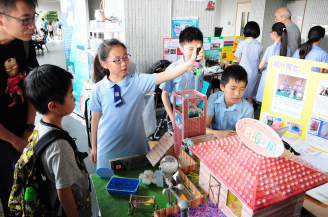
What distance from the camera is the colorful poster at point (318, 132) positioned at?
1.49 metres

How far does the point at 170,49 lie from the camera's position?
13.3 feet

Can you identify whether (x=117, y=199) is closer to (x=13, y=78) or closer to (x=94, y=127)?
(x=94, y=127)

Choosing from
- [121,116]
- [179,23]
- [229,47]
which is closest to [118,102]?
[121,116]

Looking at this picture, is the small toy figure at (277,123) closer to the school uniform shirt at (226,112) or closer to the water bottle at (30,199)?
the school uniform shirt at (226,112)

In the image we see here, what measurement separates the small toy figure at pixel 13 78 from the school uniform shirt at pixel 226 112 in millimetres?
1393

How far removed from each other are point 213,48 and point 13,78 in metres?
4.00

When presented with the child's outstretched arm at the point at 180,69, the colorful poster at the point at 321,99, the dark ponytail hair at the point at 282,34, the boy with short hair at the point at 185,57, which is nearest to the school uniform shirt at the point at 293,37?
the dark ponytail hair at the point at 282,34

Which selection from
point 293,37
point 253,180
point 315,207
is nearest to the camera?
point 253,180

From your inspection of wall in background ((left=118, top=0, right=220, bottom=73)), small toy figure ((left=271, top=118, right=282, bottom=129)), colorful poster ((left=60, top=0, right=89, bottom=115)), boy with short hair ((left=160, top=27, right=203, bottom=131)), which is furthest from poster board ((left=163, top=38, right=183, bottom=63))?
small toy figure ((left=271, top=118, right=282, bottom=129))

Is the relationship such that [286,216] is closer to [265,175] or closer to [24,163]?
[265,175]

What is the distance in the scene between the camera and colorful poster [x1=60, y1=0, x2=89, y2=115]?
150 inches

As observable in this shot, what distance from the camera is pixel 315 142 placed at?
61.1 inches

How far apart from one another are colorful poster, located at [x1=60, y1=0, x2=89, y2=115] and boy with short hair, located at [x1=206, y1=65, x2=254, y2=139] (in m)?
2.80

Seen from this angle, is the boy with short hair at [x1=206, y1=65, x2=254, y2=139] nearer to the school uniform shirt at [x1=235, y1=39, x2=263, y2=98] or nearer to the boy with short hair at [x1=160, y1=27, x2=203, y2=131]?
the boy with short hair at [x1=160, y1=27, x2=203, y2=131]
